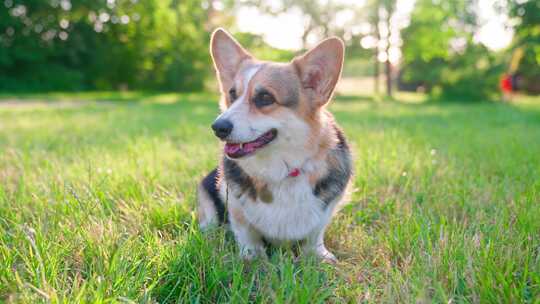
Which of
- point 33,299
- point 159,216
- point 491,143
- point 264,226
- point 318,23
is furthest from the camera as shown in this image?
point 318,23

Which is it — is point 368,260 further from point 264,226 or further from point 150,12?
point 150,12

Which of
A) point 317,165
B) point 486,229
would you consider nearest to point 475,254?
point 486,229

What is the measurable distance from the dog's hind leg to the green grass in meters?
0.10

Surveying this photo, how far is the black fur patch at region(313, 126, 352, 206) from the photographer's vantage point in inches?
85.0

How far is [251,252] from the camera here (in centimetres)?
210

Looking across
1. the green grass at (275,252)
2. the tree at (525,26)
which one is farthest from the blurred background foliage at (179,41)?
the green grass at (275,252)

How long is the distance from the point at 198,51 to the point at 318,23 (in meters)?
7.61

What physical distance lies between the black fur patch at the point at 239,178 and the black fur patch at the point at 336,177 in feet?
1.12

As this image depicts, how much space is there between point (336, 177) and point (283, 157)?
318 millimetres

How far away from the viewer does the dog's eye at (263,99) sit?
2.23m

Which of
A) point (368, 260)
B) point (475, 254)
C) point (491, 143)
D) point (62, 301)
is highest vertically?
point (62, 301)

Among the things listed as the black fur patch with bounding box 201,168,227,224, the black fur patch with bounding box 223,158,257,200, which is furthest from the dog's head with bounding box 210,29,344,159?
the black fur patch with bounding box 201,168,227,224

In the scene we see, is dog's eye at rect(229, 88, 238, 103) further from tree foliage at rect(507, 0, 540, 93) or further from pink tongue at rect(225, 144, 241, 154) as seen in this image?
tree foliage at rect(507, 0, 540, 93)

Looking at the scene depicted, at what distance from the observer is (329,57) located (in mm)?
2211
